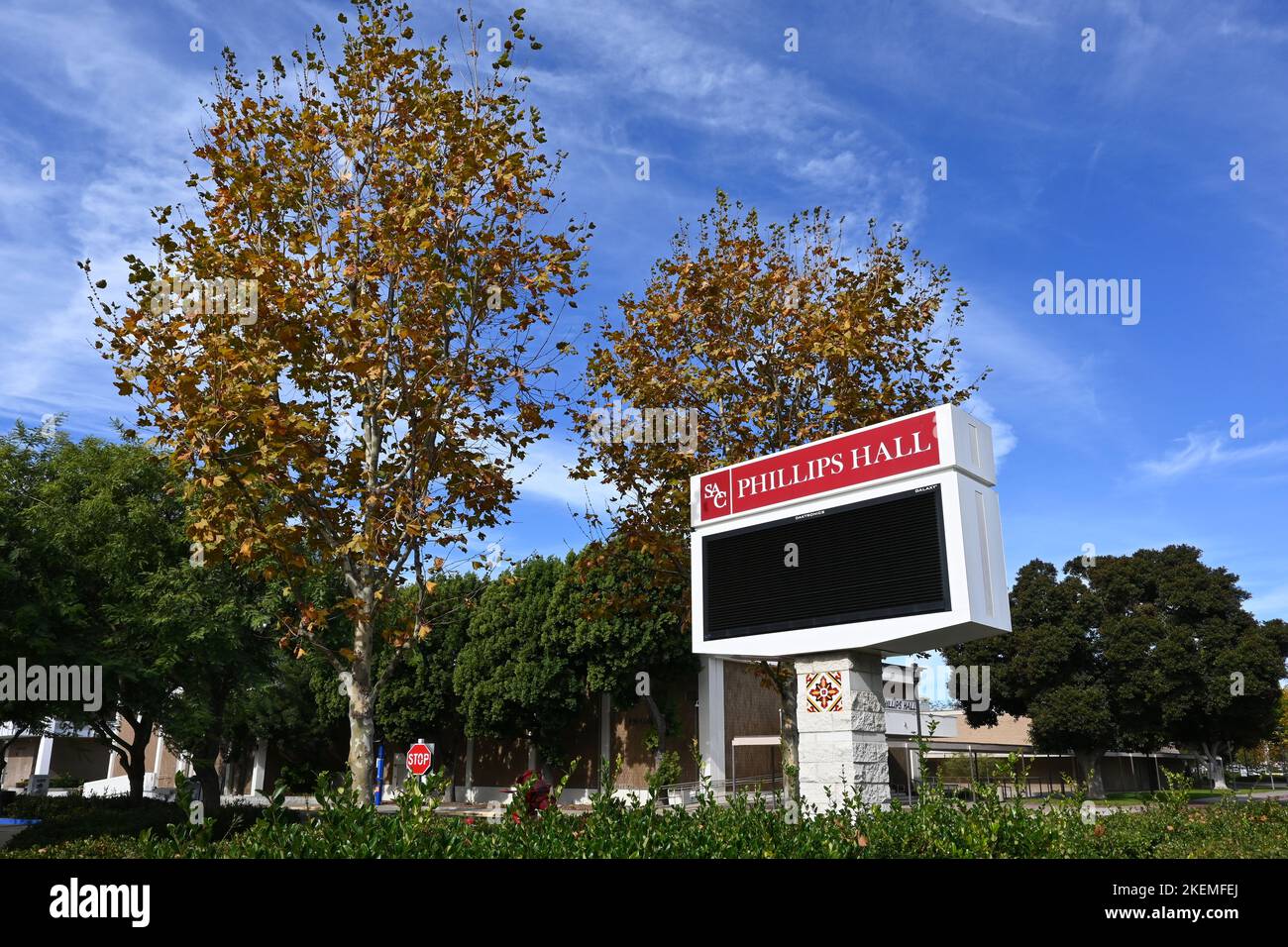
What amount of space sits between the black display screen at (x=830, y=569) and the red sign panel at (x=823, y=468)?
369 millimetres

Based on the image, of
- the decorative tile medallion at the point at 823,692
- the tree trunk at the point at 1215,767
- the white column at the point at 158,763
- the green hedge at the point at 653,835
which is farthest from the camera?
the white column at the point at 158,763

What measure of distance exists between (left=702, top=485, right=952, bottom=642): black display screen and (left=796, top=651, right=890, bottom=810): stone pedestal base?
31.1 inches

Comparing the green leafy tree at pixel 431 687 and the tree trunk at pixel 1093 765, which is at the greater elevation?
the green leafy tree at pixel 431 687

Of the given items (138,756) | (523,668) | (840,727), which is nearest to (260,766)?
(523,668)

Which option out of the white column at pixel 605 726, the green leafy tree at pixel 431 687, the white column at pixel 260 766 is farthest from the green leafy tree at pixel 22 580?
the white column at pixel 260 766

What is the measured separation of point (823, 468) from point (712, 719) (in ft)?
86.6

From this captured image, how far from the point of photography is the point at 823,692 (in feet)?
39.4

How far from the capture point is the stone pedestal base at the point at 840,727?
11625 millimetres

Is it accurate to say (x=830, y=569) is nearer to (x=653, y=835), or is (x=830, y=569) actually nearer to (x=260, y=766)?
(x=653, y=835)

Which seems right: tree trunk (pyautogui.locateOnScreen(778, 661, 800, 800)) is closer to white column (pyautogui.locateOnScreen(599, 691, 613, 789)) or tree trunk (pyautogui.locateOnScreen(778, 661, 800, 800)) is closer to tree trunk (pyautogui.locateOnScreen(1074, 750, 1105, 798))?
white column (pyautogui.locateOnScreen(599, 691, 613, 789))

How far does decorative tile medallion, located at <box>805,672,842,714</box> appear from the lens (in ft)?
39.0

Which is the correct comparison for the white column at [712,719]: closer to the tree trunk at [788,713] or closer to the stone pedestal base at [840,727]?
the tree trunk at [788,713]

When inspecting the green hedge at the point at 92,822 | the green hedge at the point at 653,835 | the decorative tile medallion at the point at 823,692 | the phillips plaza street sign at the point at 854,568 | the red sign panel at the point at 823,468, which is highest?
the red sign panel at the point at 823,468
